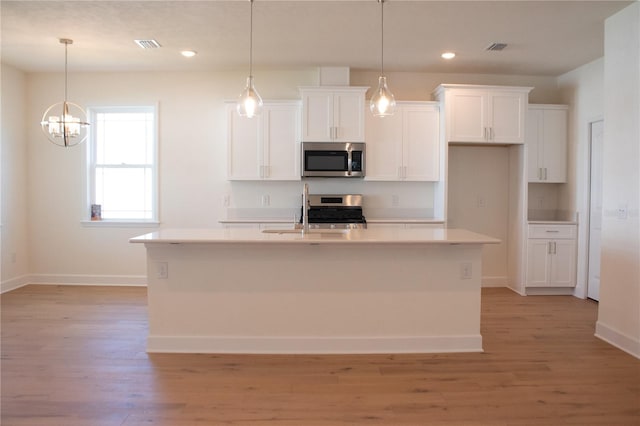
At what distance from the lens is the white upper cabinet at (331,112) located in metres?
4.54

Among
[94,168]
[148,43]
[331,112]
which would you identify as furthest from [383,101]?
[94,168]

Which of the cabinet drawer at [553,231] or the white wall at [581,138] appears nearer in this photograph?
the white wall at [581,138]

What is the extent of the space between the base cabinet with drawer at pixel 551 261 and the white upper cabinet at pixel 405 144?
1443mm

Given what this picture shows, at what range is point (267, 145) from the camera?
184 inches

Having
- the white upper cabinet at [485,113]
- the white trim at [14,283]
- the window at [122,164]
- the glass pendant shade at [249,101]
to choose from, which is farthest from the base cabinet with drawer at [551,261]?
the white trim at [14,283]

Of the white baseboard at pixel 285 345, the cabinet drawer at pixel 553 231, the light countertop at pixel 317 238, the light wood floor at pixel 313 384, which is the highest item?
the light countertop at pixel 317 238

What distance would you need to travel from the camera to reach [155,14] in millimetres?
3355

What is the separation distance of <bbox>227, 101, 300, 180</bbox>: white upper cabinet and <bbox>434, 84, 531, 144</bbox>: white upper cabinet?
182cm

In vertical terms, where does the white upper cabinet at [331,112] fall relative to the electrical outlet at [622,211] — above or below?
above

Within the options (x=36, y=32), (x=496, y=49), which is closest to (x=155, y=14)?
(x=36, y=32)

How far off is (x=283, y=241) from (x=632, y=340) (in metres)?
2.75

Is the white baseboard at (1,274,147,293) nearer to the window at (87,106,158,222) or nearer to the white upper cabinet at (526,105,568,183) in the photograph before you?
the window at (87,106,158,222)

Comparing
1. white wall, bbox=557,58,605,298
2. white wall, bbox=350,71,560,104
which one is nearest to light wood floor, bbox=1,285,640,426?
white wall, bbox=557,58,605,298

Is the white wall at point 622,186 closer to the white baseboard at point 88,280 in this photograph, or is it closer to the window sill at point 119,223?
the window sill at point 119,223
